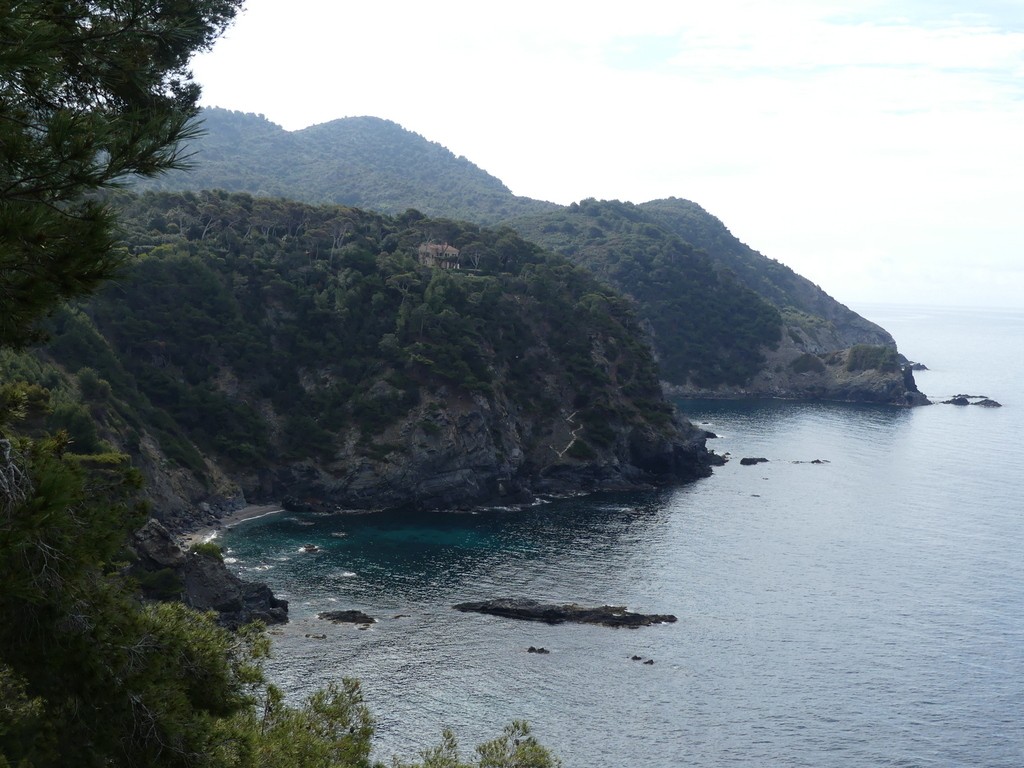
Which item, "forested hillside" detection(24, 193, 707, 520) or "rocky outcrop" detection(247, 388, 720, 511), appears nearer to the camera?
"forested hillside" detection(24, 193, 707, 520)

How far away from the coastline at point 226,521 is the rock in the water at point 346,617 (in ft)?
51.5

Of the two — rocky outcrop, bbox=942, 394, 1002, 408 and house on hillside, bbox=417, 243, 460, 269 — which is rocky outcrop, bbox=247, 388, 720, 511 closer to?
house on hillside, bbox=417, 243, 460, 269

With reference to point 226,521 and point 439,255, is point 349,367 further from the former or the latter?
point 439,255

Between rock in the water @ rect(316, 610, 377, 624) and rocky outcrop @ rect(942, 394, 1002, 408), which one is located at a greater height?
rocky outcrop @ rect(942, 394, 1002, 408)

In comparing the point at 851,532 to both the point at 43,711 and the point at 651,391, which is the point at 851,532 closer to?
the point at 651,391

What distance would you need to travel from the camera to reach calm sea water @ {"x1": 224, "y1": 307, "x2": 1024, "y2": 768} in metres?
53.0

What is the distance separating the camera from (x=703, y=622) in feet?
232

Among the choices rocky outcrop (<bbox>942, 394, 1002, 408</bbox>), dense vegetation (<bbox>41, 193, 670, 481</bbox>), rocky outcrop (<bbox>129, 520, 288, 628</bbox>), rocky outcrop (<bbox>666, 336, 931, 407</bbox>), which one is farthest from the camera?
rocky outcrop (<bbox>942, 394, 1002, 408</bbox>)

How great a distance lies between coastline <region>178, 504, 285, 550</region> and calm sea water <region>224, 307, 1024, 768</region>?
2036 mm

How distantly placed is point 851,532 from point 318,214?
86636 millimetres

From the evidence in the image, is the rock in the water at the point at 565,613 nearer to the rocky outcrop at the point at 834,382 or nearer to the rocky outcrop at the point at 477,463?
the rocky outcrop at the point at 477,463

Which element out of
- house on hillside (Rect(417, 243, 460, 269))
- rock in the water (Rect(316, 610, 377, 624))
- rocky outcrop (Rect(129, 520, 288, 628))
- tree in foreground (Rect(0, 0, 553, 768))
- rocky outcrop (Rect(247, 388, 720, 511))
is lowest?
rock in the water (Rect(316, 610, 377, 624))

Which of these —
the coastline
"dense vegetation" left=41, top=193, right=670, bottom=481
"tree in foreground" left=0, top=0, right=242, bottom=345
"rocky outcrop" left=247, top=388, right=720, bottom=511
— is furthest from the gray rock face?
"tree in foreground" left=0, top=0, right=242, bottom=345

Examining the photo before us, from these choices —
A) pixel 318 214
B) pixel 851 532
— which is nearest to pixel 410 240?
pixel 318 214
